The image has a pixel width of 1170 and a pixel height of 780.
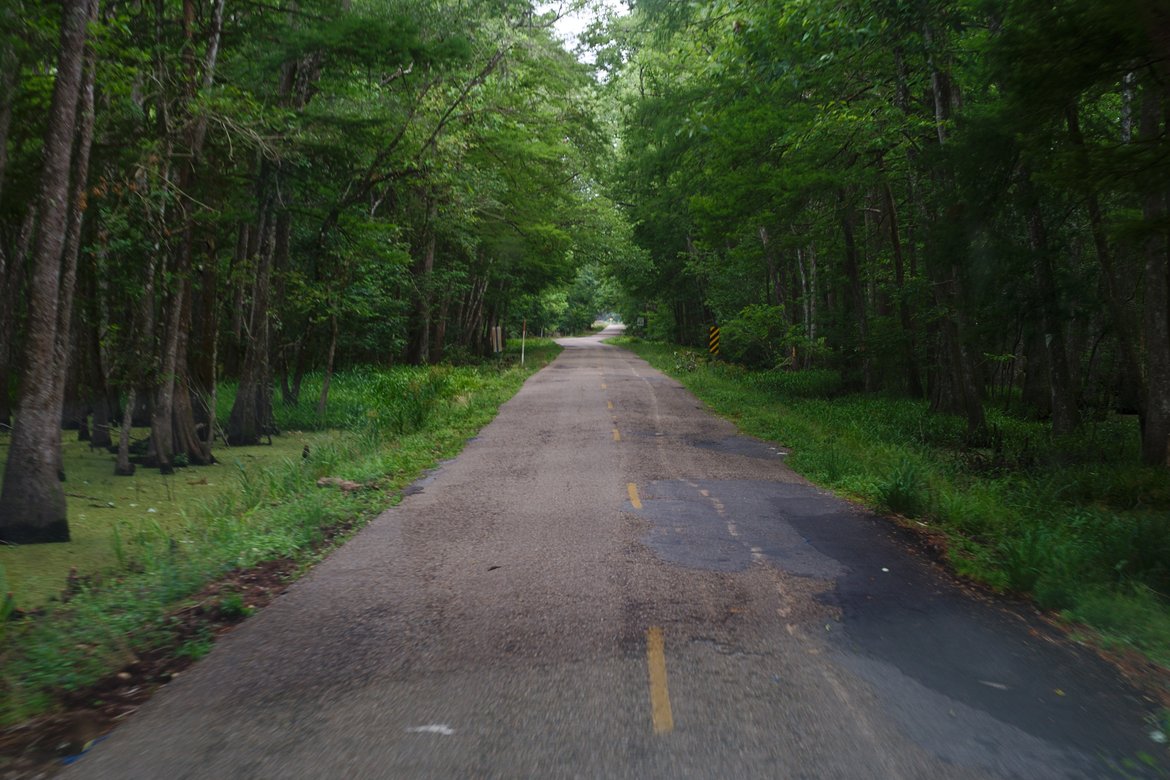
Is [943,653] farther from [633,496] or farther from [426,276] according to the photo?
[426,276]

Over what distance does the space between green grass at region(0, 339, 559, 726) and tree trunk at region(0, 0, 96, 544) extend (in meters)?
0.45

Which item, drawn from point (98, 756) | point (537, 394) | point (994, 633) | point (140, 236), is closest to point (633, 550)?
point (994, 633)

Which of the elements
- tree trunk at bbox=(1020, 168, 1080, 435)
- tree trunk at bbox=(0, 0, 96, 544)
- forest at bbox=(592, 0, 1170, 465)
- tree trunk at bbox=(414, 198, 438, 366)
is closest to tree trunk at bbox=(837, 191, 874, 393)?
forest at bbox=(592, 0, 1170, 465)

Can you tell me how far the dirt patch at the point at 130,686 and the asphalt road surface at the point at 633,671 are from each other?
0.52 feet

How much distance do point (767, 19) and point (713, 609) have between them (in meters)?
9.65

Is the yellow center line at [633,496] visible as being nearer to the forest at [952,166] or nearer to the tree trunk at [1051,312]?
the forest at [952,166]

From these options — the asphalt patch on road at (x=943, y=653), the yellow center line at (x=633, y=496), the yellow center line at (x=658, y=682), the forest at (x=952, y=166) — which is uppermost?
the forest at (x=952, y=166)

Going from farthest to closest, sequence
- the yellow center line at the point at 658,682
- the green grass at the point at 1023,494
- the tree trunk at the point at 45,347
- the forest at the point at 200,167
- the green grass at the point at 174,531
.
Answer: the forest at the point at 200,167, the tree trunk at the point at 45,347, the green grass at the point at 1023,494, the green grass at the point at 174,531, the yellow center line at the point at 658,682

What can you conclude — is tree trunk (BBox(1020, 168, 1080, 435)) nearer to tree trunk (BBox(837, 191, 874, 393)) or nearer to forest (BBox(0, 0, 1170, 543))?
forest (BBox(0, 0, 1170, 543))

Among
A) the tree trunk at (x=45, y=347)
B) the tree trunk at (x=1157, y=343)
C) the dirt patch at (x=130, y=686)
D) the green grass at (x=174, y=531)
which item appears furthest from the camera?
the tree trunk at (x=1157, y=343)

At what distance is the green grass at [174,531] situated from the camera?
5.29 metres

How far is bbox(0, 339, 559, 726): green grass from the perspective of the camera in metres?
5.29

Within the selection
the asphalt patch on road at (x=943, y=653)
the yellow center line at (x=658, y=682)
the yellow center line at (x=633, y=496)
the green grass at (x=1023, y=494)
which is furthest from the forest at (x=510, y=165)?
the yellow center line at (x=658, y=682)

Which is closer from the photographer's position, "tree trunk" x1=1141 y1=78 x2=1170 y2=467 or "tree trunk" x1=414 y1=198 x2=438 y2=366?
"tree trunk" x1=1141 y1=78 x2=1170 y2=467
